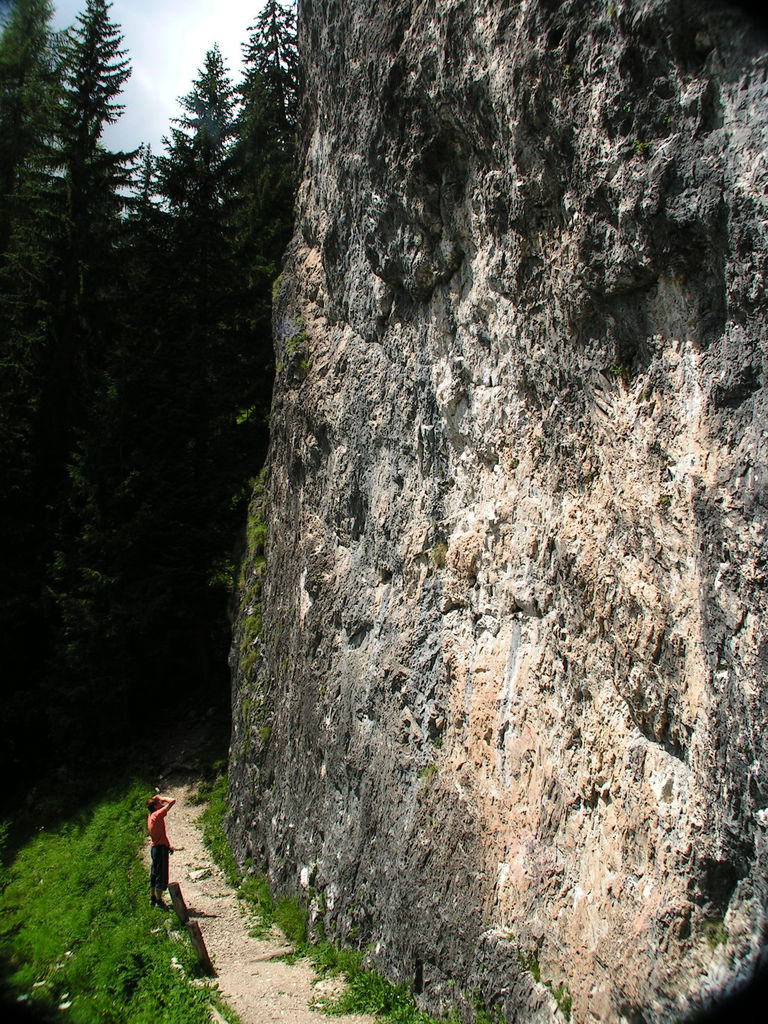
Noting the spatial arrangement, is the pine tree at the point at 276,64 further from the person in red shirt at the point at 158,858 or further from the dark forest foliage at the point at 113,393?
the person in red shirt at the point at 158,858

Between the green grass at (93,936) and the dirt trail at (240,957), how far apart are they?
0.49m

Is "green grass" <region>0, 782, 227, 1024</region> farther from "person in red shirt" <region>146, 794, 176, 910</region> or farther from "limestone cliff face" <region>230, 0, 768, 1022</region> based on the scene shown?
"limestone cliff face" <region>230, 0, 768, 1022</region>

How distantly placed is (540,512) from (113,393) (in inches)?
540

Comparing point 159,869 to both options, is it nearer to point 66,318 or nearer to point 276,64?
point 66,318

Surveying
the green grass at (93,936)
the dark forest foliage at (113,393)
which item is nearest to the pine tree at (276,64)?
the dark forest foliage at (113,393)

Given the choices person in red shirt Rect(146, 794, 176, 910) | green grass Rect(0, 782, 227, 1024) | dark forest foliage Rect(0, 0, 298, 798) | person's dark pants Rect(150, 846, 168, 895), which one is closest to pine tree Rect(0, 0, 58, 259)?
dark forest foliage Rect(0, 0, 298, 798)

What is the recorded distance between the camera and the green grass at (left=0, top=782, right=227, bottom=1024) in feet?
20.3

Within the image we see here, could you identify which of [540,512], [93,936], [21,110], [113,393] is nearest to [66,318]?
[113,393]

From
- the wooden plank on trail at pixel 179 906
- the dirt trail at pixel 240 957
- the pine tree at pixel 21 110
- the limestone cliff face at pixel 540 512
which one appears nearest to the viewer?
the limestone cliff face at pixel 540 512

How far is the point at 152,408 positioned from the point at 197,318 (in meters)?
2.86

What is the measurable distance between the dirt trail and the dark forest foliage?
562cm

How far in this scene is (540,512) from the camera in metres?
5.95

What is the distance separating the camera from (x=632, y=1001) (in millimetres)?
4320

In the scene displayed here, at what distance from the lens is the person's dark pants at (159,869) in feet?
31.2
